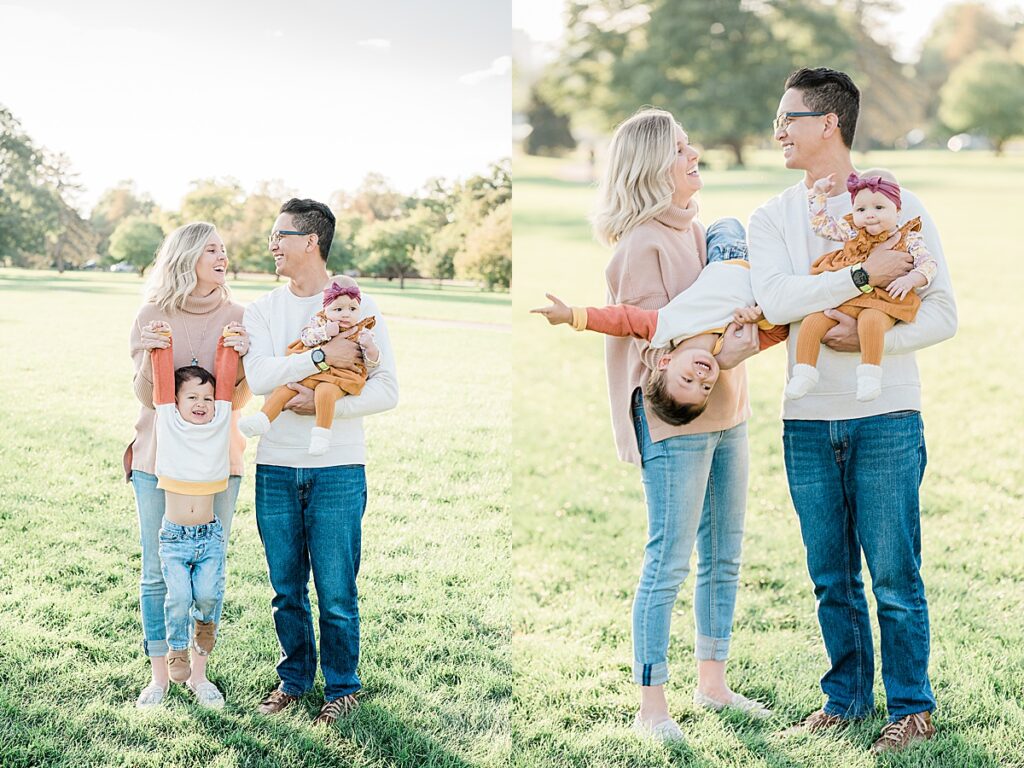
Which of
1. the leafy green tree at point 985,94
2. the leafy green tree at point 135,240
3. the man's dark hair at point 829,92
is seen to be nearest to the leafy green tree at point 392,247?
the leafy green tree at point 135,240

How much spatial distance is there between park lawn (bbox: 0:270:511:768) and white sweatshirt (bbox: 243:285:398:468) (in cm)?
78

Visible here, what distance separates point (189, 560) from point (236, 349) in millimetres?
591

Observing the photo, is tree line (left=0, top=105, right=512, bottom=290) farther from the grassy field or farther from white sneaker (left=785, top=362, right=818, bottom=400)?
white sneaker (left=785, top=362, right=818, bottom=400)

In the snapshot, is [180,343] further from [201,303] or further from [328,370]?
[328,370]

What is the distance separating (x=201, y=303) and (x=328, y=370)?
42 centimetres

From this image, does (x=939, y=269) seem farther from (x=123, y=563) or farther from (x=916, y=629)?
(x=123, y=563)

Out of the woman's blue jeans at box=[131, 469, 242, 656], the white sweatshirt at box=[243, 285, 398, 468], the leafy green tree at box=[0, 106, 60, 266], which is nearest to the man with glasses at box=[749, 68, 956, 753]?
the white sweatshirt at box=[243, 285, 398, 468]

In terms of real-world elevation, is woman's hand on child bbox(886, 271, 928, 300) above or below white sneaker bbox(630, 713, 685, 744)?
above

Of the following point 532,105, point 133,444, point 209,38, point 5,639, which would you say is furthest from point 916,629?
point 532,105

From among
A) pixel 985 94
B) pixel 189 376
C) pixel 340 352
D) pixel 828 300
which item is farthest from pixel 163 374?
pixel 985 94

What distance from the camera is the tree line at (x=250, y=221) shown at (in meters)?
3.65

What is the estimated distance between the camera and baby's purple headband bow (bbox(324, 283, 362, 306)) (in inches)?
110

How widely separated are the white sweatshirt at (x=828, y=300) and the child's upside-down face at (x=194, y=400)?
1.49 m

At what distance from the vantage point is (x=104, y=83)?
359 centimetres
